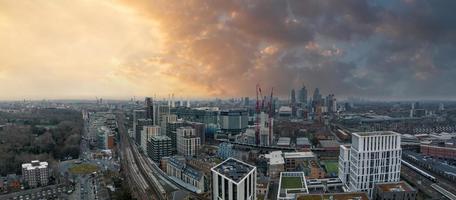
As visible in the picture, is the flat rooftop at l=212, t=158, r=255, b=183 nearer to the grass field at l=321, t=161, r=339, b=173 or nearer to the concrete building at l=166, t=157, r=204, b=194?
the concrete building at l=166, t=157, r=204, b=194

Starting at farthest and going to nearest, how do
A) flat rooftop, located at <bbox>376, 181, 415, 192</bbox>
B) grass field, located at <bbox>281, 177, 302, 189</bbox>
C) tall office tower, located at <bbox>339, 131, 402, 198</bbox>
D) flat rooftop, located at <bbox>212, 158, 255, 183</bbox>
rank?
tall office tower, located at <bbox>339, 131, 402, 198</bbox>
grass field, located at <bbox>281, 177, 302, 189</bbox>
flat rooftop, located at <bbox>376, 181, 415, 192</bbox>
flat rooftop, located at <bbox>212, 158, 255, 183</bbox>

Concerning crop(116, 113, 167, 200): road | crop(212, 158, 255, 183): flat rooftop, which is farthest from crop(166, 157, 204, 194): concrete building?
crop(212, 158, 255, 183): flat rooftop

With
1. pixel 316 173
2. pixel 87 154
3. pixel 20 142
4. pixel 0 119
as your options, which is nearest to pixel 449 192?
pixel 316 173

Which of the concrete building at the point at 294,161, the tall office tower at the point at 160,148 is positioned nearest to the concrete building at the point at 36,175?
the tall office tower at the point at 160,148

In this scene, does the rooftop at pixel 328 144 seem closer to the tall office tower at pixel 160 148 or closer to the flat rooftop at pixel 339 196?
the tall office tower at pixel 160 148

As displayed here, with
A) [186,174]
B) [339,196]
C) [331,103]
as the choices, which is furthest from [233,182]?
[331,103]

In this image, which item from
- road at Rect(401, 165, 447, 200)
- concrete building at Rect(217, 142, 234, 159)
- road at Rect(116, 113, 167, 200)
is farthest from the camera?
concrete building at Rect(217, 142, 234, 159)
